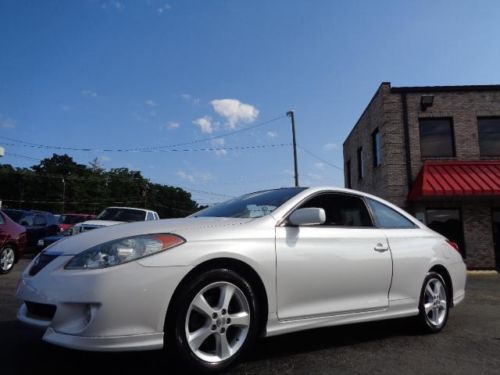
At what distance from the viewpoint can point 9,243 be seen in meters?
10.0

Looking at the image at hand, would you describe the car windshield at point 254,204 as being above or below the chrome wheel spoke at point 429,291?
above

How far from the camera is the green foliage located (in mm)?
78250

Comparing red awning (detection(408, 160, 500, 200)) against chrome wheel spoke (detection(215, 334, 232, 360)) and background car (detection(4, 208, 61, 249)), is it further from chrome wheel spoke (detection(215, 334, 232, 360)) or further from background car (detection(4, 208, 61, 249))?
background car (detection(4, 208, 61, 249))

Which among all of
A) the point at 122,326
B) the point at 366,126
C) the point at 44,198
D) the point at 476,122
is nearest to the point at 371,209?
the point at 122,326

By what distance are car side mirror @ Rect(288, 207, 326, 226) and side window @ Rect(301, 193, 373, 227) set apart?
1.22 feet

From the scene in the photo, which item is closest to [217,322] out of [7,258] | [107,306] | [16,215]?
[107,306]

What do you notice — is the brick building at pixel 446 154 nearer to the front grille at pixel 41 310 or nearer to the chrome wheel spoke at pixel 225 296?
the chrome wheel spoke at pixel 225 296

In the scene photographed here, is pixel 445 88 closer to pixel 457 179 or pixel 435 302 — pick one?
pixel 457 179

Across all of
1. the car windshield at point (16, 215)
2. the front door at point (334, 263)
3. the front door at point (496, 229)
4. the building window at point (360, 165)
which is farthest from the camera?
the building window at point (360, 165)

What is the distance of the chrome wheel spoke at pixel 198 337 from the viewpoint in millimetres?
3074

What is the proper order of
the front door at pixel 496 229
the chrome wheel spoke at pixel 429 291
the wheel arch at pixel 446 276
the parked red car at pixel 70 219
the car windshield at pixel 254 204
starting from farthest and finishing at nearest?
the parked red car at pixel 70 219 → the front door at pixel 496 229 → the wheel arch at pixel 446 276 → the chrome wheel spoke at pixel 429 291 → the car windshield at pixel 254 204

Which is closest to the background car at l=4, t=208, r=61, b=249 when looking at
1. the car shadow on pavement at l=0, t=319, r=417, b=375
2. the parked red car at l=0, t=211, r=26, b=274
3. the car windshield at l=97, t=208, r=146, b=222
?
the car windshield at l=97, t=208, r=146, b=222

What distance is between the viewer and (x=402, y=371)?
3.39 meters

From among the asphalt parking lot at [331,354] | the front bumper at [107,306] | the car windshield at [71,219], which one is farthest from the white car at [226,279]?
the car windshield at [71,219]
